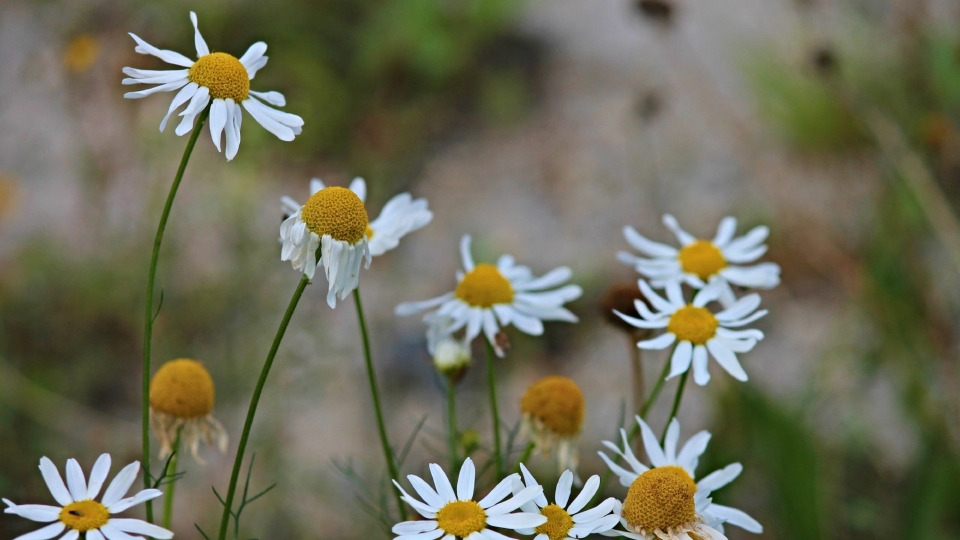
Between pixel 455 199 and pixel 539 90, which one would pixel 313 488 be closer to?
pixel 455 199

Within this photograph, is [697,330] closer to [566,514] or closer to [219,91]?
[566,514]

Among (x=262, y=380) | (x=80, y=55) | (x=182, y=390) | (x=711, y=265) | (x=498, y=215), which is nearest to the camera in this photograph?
(x=262, y=380)

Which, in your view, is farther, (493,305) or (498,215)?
(498,215)

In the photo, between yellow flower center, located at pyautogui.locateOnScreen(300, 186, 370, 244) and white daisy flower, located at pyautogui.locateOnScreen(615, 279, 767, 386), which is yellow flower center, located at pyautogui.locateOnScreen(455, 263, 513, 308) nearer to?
white daisy flower, located at pyautogui.locateOnScreen(615, 279, 767, 386)

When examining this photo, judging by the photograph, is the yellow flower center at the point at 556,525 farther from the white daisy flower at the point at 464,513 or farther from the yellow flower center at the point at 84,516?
the yellow flower center at the point at 84,516

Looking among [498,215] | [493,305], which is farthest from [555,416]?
[498,215]

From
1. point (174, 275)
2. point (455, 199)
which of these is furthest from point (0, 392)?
point (455, 199)

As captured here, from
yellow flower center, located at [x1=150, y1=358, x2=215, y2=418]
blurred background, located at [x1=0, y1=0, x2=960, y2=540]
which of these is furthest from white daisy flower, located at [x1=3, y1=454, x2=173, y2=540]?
blurred background, located at [x1=0, y1=0, x2=960, y2=540]
